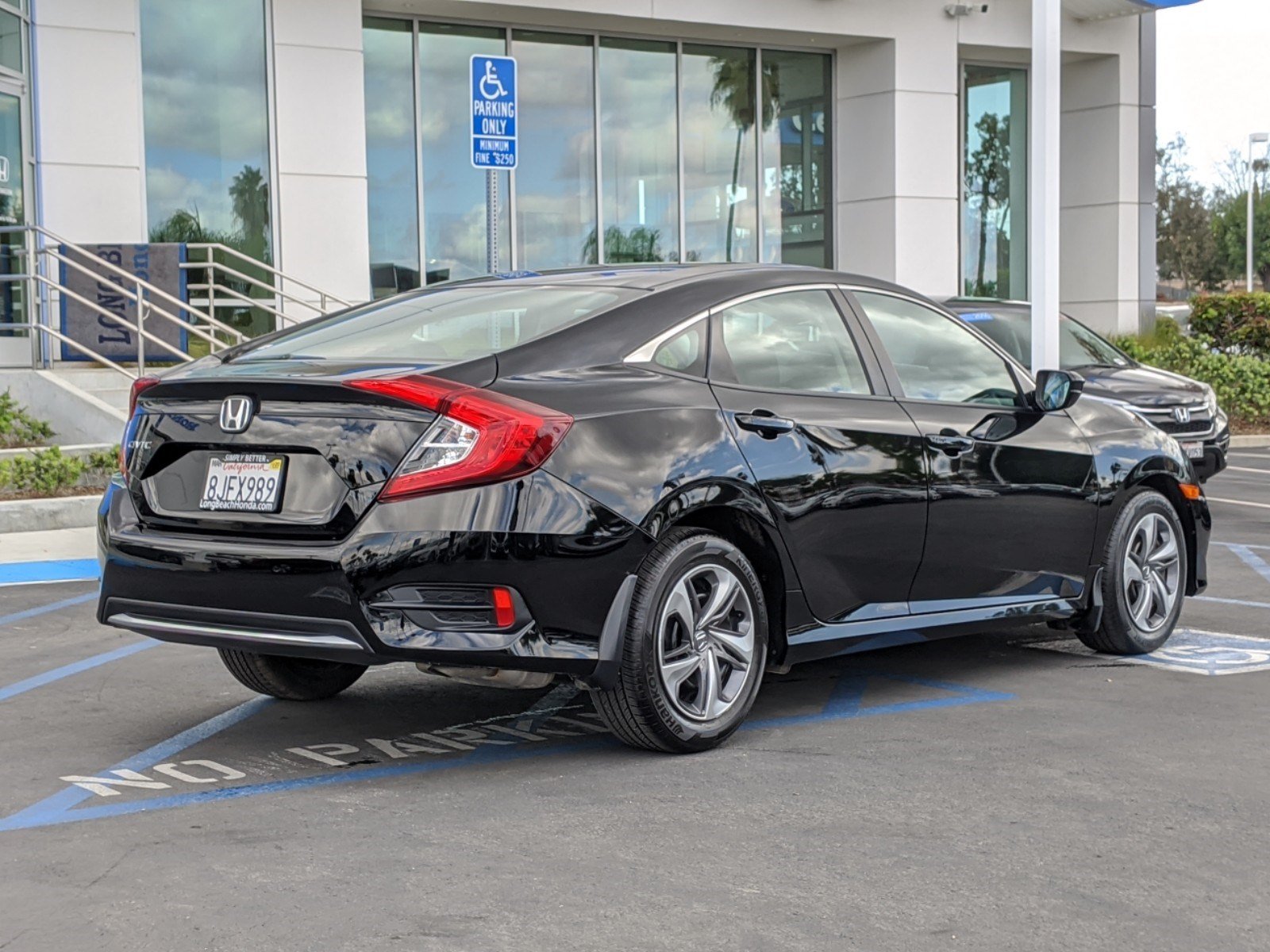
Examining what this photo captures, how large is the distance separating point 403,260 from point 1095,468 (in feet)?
47.6

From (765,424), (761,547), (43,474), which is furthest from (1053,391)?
(43,474)

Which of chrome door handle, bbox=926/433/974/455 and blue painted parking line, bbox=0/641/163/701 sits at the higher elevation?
chrome door handle, bbox=926/433/974/455

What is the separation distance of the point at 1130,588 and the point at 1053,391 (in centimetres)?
95

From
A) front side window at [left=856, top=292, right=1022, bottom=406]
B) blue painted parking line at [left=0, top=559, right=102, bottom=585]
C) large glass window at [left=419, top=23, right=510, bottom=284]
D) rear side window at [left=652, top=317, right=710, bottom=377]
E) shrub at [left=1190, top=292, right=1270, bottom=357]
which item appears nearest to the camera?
rear side window at [left=652, top=317, right=710, bottom=377]

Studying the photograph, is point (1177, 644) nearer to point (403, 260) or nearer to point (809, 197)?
point (403, 260)

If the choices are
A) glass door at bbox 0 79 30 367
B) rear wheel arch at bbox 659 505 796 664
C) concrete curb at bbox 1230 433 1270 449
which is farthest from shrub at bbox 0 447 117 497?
concrete curb at bbox 1230 433 1270 449

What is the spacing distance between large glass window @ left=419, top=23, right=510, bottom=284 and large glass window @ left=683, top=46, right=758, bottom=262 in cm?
283

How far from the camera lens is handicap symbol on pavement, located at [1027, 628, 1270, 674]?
6.96 metres

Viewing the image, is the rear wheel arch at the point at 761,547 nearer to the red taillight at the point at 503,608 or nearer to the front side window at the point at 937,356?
the red taillight at the point at 503,608

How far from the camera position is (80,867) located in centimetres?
426

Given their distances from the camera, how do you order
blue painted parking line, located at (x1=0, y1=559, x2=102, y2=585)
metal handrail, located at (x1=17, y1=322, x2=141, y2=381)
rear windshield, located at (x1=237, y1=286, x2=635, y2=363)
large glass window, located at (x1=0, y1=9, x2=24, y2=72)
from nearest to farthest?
rear windshield, located at (x1=237, y1=286, x2=635, y2=363) < blue painted parking line, located at (x1=0, y1=559, x2=102, y2=585) < metal handrail, located at (x1=17, y1=322, x2=141, y2=381) < large glass window, located at (x1=0, y1=9, x2=24, y2=72)

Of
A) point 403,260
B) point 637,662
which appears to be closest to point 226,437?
point 637,662

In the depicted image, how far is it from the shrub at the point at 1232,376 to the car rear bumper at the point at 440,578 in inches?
696

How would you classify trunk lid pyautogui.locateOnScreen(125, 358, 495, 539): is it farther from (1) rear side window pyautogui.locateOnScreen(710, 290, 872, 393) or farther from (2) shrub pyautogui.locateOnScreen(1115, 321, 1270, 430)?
(2) shrub pyautogui.locateOnScreen(1115, 321, 1270, 430)
